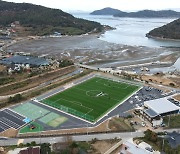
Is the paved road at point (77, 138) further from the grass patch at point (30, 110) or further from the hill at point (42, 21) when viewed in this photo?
the hill at point (42, 21)

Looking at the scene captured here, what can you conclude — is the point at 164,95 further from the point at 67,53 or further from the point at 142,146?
the point at 67,53

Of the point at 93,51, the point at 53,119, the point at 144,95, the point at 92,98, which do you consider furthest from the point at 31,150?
the point at 93,51

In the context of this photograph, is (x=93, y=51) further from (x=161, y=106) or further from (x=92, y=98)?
(x=161, y=106)

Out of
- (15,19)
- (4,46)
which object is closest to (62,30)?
(15,19)

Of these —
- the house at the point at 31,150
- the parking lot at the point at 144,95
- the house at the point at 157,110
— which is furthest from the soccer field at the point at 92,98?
the house at the point at 31,150

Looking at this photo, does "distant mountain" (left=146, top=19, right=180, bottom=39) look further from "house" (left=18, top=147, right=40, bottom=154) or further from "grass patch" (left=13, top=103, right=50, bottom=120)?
"house" (left=18, top=147, right=40, bottom=154)

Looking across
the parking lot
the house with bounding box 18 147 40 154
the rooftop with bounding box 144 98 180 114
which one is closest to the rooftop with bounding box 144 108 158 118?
the rooftop with bounding box 144 98 180 114
